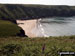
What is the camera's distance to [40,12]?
7057 inches

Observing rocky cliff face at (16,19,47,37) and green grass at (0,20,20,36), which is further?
rocky cliff face at (16,19,47,37)

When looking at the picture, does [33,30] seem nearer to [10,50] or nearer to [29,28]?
[29,28]

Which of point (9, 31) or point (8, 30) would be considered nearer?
point (9, 31)

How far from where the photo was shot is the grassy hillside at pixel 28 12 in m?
153

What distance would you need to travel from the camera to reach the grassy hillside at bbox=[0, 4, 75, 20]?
153050 mm

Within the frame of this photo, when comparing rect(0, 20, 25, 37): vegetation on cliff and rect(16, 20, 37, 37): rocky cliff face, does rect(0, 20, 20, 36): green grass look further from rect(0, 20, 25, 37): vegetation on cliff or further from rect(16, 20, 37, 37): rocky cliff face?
rect(16, 20, 37, 37): rocky cliff face

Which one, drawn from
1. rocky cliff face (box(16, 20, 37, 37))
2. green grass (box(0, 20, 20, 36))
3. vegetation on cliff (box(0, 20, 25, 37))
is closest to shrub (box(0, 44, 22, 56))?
vegetation on cliff (box(0, 20, 25, 37))

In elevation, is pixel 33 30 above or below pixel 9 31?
below

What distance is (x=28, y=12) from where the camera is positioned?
170 m

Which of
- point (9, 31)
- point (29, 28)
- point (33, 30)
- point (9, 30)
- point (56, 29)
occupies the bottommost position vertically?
point (29, 28)

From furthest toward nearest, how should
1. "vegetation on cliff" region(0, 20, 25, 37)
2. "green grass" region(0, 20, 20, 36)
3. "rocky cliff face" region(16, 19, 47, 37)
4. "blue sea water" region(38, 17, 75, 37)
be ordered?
"blue sea water" region(38, 17, 75, 37) < "rocky cliff face" region(16, 19, 47, 37) < "green grass" region(0, 20, 20, 36) < "vegetation on cliff" region(0, 20, 25, 37)

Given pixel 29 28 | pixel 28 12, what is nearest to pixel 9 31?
pixel 29 28

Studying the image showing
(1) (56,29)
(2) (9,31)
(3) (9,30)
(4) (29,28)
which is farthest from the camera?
(4) (29,28)

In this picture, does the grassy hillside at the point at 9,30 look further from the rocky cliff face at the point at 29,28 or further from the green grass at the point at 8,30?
the rocky cliff face at the point at 29,28
